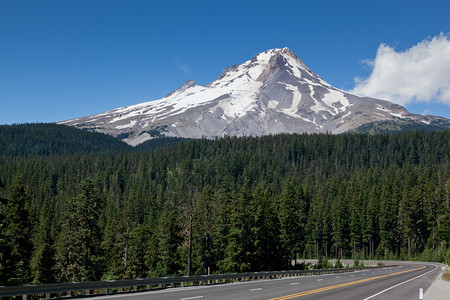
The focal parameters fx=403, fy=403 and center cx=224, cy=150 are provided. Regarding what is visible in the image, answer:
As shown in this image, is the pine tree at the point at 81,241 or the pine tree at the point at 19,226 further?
the pine tree at the point at 81,241

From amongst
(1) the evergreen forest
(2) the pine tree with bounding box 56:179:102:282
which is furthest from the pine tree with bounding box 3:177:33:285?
(2) the pine tree with bounding box 56:179:102:282

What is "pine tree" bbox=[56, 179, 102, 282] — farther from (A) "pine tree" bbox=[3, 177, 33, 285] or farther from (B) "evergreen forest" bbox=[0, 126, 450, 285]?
(A) "pine tree" bbox=[3, 177, 33, 285]

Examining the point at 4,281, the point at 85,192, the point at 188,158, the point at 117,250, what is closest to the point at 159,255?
the point at 117,250

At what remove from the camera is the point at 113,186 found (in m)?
166

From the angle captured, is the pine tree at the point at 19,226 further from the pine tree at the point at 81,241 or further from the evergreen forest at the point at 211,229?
the pine tree at the point at 81,241

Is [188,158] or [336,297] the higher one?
[188,158]

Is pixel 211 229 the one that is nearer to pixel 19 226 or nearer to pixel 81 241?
pixel 81 241

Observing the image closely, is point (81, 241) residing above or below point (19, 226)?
below

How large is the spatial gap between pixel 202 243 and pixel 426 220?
2280 inches

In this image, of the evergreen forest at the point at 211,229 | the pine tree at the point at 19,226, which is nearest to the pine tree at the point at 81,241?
the evergreen forest at the point at 211,229

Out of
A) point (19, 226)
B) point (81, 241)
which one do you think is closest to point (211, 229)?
point (81, 241)

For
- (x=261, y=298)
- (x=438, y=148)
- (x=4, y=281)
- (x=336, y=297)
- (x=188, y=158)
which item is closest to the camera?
(x=261, y=298)

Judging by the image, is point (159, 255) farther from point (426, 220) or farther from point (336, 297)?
point (426, 220)

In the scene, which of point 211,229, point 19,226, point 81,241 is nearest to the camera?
point 19,226
